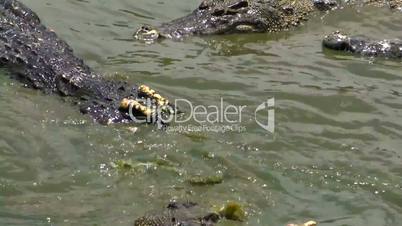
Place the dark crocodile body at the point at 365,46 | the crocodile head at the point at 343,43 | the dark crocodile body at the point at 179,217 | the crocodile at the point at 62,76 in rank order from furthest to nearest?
the crocodile head at the point at 343,43
the dark crocodile body at the point at 365,46
the crocodile at the point at 62,76
the dark crocodile body at the point at 179,217

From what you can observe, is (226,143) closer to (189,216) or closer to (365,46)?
(189,216)

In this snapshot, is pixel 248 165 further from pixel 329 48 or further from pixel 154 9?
pixel 154 9

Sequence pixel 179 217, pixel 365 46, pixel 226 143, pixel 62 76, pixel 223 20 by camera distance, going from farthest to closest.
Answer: pixel 223 20, pixel 365 46, pixel 62 76, pixel 226 143, pixel 179 217

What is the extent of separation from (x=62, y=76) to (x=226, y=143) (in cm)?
184

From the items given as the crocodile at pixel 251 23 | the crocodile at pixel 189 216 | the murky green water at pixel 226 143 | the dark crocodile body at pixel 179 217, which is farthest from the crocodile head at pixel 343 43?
the dark crocodile body at pixel 179 217

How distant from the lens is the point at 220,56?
862cm

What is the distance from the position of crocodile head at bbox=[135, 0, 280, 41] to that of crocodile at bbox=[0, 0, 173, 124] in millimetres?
1833

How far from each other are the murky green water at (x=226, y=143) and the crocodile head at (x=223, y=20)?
29 cm

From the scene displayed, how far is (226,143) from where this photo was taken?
20.3 ft

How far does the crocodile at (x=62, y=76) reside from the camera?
21.1 feet

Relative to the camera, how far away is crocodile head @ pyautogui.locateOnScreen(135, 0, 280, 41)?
367 inches

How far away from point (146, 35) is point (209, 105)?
234cm

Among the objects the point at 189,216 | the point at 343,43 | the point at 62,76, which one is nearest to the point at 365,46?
the point at 343,43

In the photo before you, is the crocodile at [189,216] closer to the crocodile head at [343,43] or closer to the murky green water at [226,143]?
the murky green water at [226,143]
